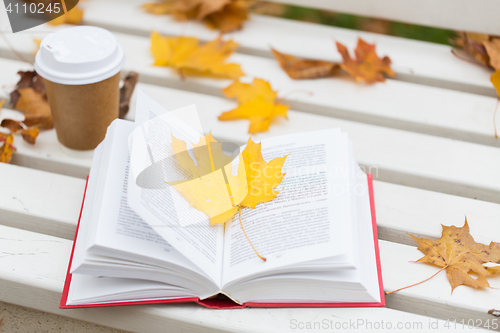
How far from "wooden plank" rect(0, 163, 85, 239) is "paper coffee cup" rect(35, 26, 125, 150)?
0.31ft

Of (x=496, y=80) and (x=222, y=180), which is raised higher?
(x=496, y=80)

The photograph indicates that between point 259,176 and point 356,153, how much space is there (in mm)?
279

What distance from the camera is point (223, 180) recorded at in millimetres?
738

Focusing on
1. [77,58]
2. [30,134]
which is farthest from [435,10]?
[30,134]

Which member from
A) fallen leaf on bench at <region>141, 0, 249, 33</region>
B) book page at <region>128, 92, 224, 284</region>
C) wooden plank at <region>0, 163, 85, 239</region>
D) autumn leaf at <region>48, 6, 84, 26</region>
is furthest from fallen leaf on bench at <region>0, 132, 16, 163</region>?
fallen leaf on bench at <region>141, 0, 249, 33</region>

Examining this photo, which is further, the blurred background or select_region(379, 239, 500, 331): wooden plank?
the blurred background

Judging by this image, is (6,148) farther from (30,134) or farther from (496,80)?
(496,80)

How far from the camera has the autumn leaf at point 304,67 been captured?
3.64 feet

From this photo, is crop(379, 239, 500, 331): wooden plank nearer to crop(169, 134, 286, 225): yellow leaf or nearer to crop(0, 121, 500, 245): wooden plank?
crop(0, 121, 500, 245): wooden plank

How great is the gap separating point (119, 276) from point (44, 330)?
0.24 metres

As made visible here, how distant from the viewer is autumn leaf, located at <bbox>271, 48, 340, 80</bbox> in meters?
1.11

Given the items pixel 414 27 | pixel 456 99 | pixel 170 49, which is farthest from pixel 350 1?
pixel 414 27

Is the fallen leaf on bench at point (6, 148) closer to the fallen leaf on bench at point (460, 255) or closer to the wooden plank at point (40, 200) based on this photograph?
the wooden plank at point (40, 200)

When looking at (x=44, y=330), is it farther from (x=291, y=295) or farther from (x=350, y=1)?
(x=350, y=1)
